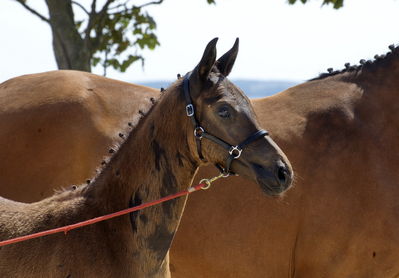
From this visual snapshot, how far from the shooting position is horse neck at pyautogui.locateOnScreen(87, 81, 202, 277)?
3740 mm

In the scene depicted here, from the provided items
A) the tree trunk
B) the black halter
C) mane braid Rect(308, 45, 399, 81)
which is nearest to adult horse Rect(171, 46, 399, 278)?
mane braid Rect(308, 45, 399, 81)

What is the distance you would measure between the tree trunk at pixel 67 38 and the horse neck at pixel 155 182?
183 inches

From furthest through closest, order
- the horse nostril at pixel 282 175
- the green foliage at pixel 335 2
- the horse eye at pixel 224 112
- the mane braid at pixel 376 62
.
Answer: the green foliage at pixel 335 2, the mane braid at pixel 376 62, the horse eye at pixel 224 112, the horse nostril at pixel 282 175

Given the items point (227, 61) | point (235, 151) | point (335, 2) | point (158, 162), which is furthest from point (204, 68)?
point (335, 2)

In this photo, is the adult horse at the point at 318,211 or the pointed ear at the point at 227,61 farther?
the adult horse at the point at 318,211

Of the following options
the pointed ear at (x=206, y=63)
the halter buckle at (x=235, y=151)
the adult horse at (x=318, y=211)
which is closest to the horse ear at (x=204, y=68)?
the pointed ear at (x=206, y=63)

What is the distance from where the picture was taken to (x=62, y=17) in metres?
8.32

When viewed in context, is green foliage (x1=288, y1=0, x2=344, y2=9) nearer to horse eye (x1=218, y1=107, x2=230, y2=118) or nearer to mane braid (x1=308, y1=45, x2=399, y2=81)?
mane braid (x1=308, y1=45, x2=399, y2=81)

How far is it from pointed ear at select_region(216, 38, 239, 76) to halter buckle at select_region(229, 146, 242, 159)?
519 mm

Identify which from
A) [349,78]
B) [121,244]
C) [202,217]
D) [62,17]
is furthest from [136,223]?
[62,17]

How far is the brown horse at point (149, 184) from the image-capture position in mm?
3543

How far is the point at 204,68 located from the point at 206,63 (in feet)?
0.10

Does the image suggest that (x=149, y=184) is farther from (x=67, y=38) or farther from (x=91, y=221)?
(x=67, y=38)

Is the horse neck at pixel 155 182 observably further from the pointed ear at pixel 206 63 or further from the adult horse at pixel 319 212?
the adult horse at pixel 319 212
